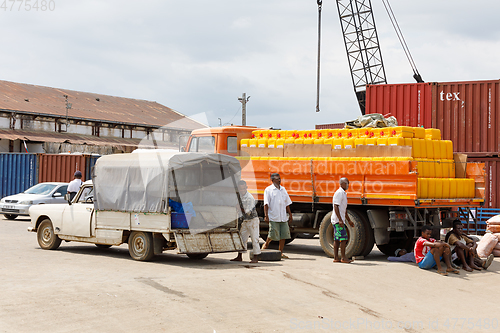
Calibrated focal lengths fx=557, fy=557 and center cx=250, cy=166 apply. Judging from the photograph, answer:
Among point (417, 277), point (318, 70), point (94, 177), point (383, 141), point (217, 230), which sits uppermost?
point (318, 70)

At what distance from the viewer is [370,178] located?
11.4 meters

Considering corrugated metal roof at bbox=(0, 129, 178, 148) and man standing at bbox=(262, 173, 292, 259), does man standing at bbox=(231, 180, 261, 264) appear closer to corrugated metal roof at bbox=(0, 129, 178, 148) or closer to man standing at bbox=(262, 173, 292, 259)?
man standing at bbox=(262, 173, 292, 259)

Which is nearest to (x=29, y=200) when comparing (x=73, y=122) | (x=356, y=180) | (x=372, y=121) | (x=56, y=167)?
(x=56, y=167)

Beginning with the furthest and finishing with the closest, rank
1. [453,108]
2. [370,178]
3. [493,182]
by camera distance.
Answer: [453,108] < [493,182] < [370,178]

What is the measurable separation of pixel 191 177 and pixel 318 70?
21.2 metres

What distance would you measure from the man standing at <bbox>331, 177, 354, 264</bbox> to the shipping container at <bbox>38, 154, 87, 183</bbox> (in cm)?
1828

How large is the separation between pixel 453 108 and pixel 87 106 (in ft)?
117

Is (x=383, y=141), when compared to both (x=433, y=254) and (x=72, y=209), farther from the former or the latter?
(x=72, y=209)

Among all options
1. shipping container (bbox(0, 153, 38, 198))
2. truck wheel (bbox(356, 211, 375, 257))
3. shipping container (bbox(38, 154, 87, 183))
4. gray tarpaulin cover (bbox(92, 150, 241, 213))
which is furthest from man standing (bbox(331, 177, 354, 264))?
shipping container (bbox(0, 153, 38, 198))

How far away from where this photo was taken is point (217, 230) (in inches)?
419

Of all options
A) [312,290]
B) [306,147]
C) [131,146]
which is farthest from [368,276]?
[131,146]

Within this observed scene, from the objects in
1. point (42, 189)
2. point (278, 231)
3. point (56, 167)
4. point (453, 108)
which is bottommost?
point (278, 231)

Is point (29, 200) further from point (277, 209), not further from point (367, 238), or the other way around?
point (367, 238)

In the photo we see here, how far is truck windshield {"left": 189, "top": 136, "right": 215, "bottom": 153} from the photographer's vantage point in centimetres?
1422
